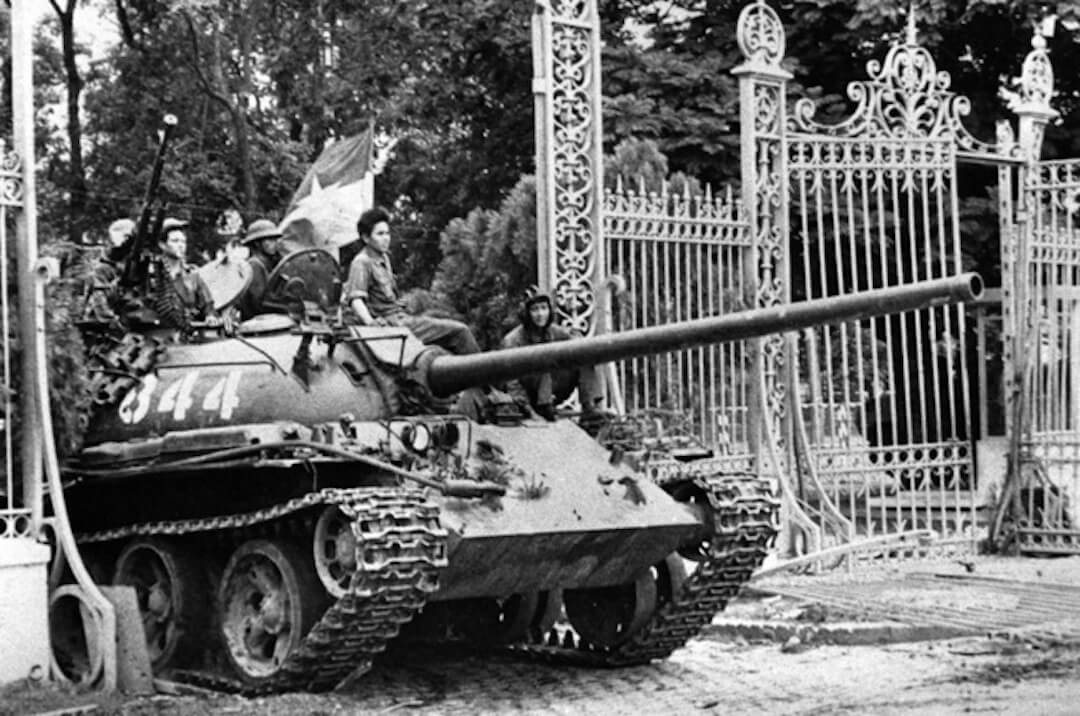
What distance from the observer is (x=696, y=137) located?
795 inches

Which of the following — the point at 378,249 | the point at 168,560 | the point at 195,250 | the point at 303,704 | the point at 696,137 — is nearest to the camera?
the point at 303,704

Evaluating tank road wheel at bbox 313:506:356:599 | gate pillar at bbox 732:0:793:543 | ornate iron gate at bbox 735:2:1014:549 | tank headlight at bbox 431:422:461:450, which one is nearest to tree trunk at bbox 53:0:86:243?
ornate iron gate at bbox 735:2:1014:549

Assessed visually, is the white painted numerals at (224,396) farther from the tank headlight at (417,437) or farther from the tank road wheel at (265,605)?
the tank headlight at (417,437)

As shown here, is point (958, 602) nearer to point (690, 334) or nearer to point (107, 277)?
point (690, 334)

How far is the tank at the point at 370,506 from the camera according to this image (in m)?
9.95

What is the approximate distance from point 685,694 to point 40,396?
3.99 m

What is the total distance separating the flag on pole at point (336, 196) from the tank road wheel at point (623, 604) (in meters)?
7.23

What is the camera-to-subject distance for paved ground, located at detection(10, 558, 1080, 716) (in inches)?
377

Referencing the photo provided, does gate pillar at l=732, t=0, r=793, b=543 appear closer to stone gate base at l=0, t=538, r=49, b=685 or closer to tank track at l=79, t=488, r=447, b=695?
tank track at l=79, t=488, r=447, b=695

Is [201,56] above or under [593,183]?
above

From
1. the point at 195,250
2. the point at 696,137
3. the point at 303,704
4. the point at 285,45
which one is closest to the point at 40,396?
the point at 303,704

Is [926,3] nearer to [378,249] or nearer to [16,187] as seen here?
[378,249]

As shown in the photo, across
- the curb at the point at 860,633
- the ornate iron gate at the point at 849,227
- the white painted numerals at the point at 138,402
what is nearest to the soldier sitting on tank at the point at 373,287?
the white painted numerals at the point at 138,402

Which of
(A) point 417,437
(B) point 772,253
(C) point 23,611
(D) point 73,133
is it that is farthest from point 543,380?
(D) point 73,133
